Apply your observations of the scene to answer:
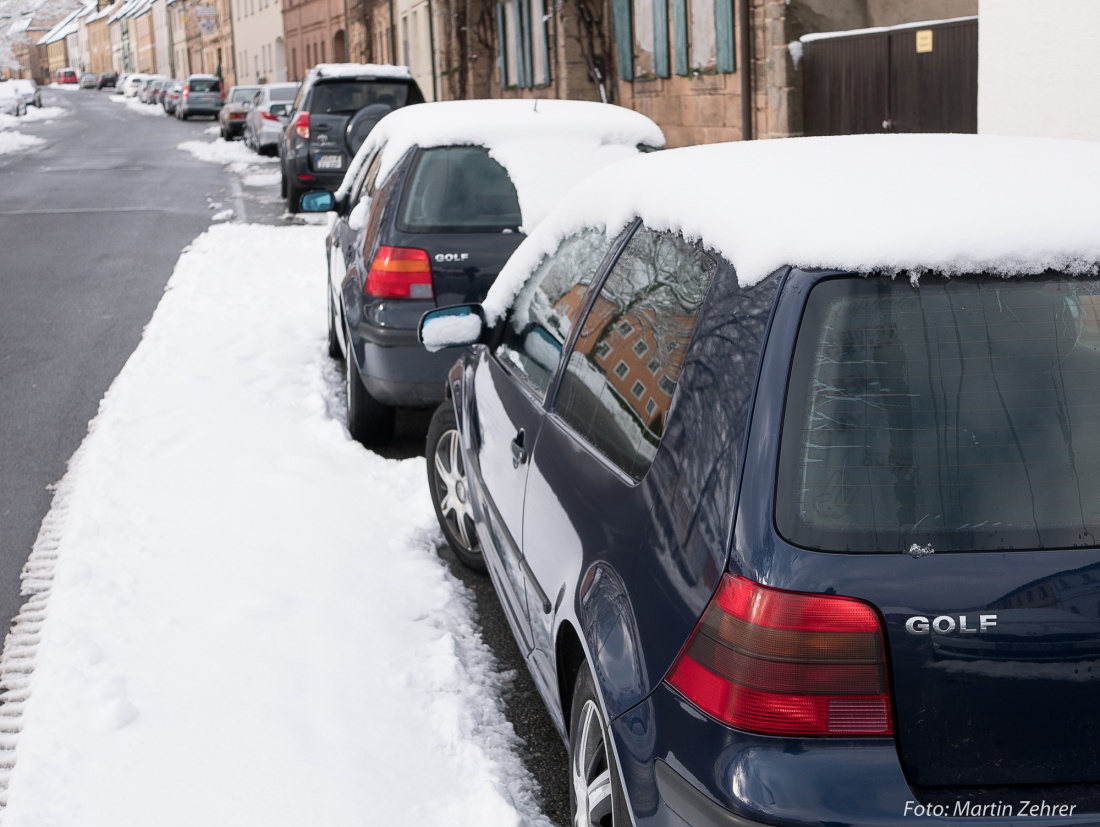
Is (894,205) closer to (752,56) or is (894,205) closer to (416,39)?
(752,56)

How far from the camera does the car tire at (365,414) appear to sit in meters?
6.39

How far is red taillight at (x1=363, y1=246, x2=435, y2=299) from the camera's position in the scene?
237 inches

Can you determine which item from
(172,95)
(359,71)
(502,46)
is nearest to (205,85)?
(172,95)

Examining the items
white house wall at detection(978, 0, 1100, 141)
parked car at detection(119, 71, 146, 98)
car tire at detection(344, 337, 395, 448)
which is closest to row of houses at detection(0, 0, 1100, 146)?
white house wall at detection(978, 0, 1100, 141)

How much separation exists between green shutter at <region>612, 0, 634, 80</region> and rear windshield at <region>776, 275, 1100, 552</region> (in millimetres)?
20165

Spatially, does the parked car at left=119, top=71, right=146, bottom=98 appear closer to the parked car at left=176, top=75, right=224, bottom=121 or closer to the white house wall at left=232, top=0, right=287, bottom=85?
the white house wall at left=232, top=0, right=287, bottom=85

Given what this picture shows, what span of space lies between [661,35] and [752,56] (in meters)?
3.56

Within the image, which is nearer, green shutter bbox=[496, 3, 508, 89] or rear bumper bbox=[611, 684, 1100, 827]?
rear bumper bbox=[611, 684, 1100, 827]

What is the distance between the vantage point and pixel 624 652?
7.87 ft

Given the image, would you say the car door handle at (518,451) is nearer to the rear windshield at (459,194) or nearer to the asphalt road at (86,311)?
the asphalt road at (86,311)

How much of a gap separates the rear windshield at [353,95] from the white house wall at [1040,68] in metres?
10.3

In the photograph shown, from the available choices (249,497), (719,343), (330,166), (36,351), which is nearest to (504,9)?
(330,166)

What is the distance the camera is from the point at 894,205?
2.29m

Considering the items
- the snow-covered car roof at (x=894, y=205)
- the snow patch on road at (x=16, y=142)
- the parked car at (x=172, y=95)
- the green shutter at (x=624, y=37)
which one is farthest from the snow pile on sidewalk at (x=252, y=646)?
the parked car at (x=172, y=95)
